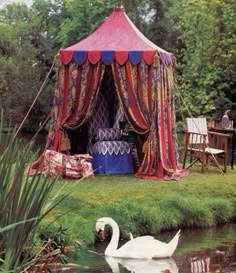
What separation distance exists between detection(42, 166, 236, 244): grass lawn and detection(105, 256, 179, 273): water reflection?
0.52 meters

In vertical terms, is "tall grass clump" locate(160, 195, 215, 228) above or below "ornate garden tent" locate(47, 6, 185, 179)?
below

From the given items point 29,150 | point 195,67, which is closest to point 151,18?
point 195,67

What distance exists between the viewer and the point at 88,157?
1298 centimetres

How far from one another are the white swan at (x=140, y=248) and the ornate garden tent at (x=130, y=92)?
4.24 meters

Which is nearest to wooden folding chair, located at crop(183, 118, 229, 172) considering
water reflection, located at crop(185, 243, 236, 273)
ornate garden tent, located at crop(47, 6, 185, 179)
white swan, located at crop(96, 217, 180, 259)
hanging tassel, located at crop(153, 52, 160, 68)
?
ornate garden tent, located at crop(47, 6, 185, 179)

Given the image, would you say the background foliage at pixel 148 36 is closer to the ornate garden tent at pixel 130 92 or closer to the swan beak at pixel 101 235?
the ornate garden tent at pixel 130 92

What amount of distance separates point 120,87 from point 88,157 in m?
1.30

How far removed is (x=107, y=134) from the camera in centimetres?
1393

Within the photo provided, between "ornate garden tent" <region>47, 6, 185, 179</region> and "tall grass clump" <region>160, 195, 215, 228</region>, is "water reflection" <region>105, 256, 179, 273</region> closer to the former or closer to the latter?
"tall grass clump" <region>160, 195, 215, 228</region>

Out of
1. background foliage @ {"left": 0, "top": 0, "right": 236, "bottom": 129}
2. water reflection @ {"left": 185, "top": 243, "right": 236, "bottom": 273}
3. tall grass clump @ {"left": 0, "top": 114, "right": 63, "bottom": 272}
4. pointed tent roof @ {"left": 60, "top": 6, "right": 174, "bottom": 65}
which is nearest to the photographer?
tall grass clump @ {"left": 0, "top": 114, "right": 63, "bottom": 272}

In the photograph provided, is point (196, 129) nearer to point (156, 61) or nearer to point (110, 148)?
point (110, 148)

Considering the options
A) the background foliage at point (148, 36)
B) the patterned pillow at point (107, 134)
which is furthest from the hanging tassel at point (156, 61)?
the background foliage at point (148, 36)

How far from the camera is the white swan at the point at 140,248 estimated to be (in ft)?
29.1

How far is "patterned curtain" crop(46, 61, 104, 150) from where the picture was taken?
43.9ft
